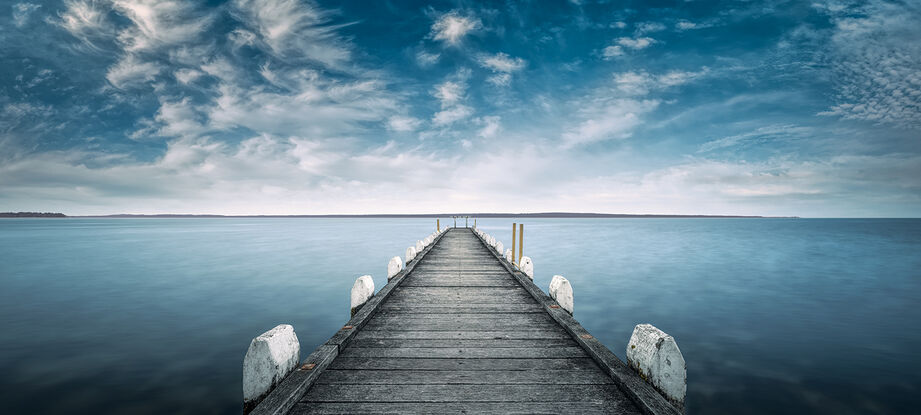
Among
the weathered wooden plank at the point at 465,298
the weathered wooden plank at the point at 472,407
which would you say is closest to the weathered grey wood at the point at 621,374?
the weathered wooden plank at the point at 472,407

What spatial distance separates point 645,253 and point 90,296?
33.6m

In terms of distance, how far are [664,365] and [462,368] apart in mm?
1908

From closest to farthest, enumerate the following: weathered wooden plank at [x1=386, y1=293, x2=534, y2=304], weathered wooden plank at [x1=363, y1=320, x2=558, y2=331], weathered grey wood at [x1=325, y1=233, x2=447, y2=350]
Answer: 1. weathered grey wood at [x1=325, y1=233, x2=447, y2=350]
2. weathered wooden plank at [x1=363, y1=320, x2=558, y2=331]
3. weathered wooden plank at [x1=386, y1=293, x2=534, y2=304]

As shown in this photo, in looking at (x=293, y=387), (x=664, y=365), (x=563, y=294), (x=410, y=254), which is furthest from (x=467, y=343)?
(x=410, y=254)

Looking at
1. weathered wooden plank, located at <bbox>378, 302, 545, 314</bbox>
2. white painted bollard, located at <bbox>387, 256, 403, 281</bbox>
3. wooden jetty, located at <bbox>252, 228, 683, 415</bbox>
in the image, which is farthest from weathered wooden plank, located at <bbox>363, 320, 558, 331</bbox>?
white painted bollard, located at <bbox>387, 256, 403, 281</bbox>

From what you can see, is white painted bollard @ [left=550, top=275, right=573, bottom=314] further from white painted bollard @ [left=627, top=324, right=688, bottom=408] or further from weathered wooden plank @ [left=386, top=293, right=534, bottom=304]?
white painted bollard @ [left=627, top=324, right=688, bottom=408]

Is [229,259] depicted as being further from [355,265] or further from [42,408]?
[42,408]

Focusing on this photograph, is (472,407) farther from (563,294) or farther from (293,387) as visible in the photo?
(563,294)

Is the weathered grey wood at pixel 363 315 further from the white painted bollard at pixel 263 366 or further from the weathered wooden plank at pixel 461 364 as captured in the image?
the white painted bollard at pixel 263 366

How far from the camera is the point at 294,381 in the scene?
333 centimetres

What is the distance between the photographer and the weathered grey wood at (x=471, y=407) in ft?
10.3

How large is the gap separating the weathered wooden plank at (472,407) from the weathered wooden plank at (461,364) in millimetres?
673

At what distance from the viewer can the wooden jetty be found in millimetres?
3195

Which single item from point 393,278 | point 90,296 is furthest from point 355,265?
point 393,278
